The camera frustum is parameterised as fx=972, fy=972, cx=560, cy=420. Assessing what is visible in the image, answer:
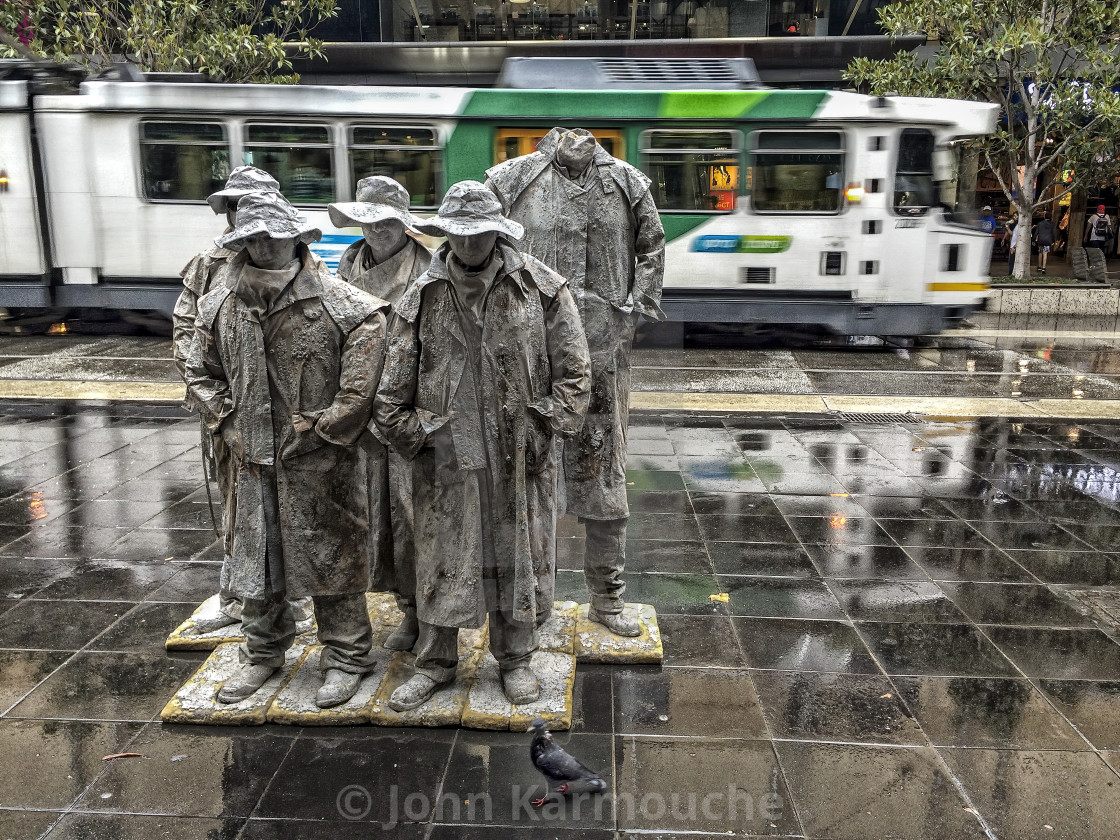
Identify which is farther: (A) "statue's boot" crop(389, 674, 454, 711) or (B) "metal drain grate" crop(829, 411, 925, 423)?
(B) "metal drain grate" crop(829, 411, 925, 423)

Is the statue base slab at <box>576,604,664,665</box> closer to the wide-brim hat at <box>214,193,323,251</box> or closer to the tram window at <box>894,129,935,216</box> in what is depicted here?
the wide-brim hat at <box>214,193,323,251</box>

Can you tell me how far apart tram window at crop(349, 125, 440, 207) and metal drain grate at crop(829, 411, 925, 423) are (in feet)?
21.8

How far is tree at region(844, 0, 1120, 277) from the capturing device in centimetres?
1609

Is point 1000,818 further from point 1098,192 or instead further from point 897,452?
point 1098,192

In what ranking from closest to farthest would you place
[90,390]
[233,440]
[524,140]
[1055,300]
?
1. [233,440]
2. [90,390]
3. [524,140]
4. [1055,300]

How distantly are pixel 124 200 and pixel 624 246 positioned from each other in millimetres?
11284

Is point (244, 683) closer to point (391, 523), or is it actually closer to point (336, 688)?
point (336, 688)

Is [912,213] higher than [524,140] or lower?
lower

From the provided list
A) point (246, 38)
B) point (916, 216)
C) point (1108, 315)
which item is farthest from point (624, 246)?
point (1108, 315)

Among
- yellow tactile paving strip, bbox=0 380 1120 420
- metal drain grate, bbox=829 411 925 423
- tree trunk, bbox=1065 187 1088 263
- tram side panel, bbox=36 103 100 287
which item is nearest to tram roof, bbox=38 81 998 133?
tram side panel, bbox=36 103 100 287

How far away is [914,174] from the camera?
44.2 ft

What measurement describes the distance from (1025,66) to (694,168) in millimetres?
7602

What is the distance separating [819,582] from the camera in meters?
5.47

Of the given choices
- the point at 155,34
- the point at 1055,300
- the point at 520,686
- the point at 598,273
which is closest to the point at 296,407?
the point at 520,686
